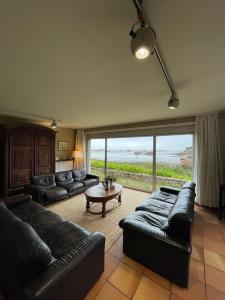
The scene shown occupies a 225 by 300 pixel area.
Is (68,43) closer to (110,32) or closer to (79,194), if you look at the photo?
(110,32)

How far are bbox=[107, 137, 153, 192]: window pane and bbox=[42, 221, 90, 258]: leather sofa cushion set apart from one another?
11.1ft

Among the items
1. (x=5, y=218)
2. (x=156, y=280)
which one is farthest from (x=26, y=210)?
(x=156, y=280)

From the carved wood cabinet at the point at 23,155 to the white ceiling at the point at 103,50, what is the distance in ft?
6.03

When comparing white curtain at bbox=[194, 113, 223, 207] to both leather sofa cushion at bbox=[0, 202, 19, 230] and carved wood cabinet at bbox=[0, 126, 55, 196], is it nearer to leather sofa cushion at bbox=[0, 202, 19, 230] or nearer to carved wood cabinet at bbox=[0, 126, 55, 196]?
leather sofa cushion at bbox=[0, 202, 19, 230]

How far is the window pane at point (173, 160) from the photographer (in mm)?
4027

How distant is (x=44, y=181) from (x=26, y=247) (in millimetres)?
2971

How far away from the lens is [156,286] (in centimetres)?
148

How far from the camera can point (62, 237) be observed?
5.34 feet

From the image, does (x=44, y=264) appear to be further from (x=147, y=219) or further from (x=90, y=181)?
(x=90, y=181)

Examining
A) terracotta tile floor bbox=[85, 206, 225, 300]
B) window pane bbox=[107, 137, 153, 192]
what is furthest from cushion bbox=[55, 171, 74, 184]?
terracotta tile floor bbox=[85, 206, 225, 300]

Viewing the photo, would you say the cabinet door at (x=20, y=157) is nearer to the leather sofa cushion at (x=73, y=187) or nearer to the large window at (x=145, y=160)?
the leather sofa cushion at (x=73, y=187)

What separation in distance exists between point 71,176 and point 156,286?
11.9 feet

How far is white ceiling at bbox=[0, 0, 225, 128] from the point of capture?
906 millimetres

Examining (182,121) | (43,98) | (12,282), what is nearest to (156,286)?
(12,282)
